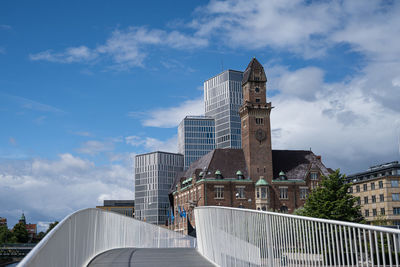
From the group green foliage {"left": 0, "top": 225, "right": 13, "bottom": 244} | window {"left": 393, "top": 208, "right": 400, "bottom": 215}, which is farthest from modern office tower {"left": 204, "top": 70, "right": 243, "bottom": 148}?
window {"left": 393, "top": 208, "right": 400, "bottom": 215}

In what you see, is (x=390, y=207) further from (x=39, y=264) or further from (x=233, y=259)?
(x=39, y=264)

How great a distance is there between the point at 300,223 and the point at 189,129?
5560 inches

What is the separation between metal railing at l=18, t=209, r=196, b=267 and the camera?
6.18 meters

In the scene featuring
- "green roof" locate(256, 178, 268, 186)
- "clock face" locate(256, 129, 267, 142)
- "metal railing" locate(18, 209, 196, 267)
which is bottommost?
"metal railing" locate(18, 209, 196, 267)

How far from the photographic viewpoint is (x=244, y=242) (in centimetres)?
1046

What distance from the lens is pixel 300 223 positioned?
24.7 feet

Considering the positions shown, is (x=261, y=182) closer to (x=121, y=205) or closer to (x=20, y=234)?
(x=20, y=234)

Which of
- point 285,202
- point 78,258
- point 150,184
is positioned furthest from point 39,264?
point 150,184

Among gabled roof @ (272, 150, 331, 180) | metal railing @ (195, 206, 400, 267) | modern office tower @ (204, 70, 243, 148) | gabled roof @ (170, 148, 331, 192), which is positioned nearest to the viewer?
metal railing @ (195, 206, 400, 267)

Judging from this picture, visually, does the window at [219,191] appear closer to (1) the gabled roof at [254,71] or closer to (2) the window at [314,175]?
(2) the window at [314,175]

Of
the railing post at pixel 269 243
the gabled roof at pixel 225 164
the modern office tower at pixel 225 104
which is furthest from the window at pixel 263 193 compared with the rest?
the modern office tower at pixel 225 104

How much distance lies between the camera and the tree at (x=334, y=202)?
4134 cm

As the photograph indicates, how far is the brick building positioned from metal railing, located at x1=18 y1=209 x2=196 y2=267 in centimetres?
4998

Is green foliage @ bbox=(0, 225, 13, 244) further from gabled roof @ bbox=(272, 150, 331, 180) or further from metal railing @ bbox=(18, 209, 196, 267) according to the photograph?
metal railing @ bbox=(18, 209, 196, 267)
